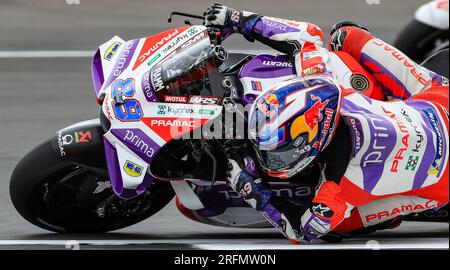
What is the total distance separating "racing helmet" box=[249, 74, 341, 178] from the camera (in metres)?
4.88

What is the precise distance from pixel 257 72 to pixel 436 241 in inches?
55.2

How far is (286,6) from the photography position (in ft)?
28.1

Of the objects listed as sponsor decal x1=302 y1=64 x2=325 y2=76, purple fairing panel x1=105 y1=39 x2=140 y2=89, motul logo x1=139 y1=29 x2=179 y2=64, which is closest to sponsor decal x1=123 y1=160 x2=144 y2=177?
purple fairing panel x1=105 y1=39 x2=140 y2=89

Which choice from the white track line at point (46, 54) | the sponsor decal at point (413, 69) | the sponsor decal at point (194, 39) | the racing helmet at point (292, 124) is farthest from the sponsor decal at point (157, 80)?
the white track line at point (46, 54)

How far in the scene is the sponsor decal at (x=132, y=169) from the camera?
5.04 metres

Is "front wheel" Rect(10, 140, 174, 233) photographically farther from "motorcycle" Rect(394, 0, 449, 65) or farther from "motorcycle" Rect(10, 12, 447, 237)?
"motorcycle" Rect(394, 0, 449, 65)

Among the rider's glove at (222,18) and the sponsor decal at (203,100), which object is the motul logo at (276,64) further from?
the sponsor decal at (203,100)

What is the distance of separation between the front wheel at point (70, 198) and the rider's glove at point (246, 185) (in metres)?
0.59

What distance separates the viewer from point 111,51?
5395 mm

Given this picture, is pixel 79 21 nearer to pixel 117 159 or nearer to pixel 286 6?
pixel 286 6

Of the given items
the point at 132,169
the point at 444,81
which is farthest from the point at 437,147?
the point at 132,169

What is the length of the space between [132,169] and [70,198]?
731mm

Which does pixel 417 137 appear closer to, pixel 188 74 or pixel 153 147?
pixel 188 74
